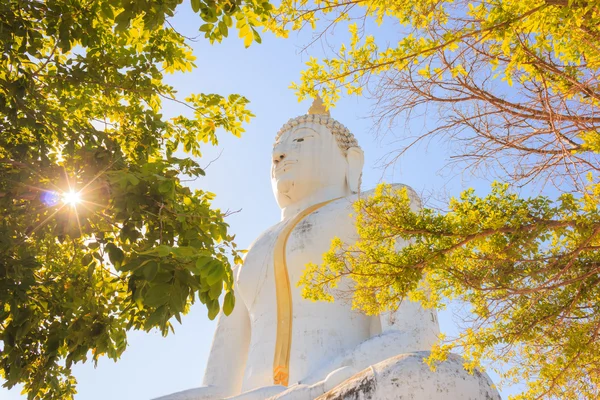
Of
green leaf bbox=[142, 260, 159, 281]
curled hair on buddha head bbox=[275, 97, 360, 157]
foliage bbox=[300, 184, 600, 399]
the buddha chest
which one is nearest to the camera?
green leaf bbox=[142, 260, 159, 281]

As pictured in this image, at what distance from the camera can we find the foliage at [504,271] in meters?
3.72

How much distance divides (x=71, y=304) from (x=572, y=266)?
3.05m

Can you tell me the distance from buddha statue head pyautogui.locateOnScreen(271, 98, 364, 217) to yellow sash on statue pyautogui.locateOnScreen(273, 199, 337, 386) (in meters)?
0.42

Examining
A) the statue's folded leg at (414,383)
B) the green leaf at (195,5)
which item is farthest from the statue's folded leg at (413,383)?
the green leaf at (195,5)

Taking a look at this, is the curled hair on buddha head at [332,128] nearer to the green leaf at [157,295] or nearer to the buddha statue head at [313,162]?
the buddha statue head at [313,162]

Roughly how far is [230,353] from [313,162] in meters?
2.16

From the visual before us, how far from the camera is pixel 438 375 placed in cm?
401

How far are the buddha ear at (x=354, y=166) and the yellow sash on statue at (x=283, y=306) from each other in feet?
2.21

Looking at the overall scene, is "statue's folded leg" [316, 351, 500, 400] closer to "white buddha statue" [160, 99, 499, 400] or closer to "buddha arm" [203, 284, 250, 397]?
"white buddha statue" [160, 99, 499, 400]

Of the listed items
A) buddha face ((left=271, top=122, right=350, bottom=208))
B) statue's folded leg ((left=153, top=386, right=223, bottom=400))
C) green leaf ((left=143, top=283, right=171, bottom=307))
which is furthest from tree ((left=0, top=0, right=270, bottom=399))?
buddha face ((left=271, top=122, right=350, bottom=208))

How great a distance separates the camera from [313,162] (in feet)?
22.5

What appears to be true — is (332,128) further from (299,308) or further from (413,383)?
(413,383)

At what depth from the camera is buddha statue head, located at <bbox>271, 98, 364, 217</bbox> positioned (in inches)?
268

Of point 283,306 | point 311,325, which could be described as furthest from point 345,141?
point 311,325
